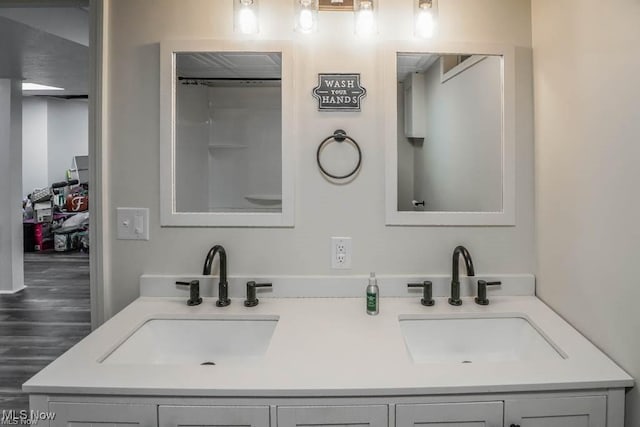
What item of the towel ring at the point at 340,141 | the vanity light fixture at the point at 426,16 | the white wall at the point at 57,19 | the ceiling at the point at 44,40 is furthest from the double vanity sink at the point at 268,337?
the white wall at the point at 57,19

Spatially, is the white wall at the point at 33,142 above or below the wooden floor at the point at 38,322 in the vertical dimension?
above

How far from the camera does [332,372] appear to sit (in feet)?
3.46

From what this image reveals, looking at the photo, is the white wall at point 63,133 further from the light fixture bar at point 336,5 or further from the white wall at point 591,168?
the white wall at point 591,168

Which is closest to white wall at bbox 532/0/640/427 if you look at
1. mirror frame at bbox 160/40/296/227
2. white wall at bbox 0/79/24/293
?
mirror frame at bbox 160/40/296/227

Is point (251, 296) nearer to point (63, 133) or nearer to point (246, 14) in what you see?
point (246, 14)

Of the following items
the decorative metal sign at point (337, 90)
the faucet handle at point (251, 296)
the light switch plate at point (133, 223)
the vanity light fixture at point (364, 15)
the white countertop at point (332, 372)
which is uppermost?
the vanity light fixture at point (364, 15)

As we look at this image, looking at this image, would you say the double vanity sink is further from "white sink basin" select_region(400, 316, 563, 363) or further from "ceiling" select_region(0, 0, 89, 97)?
"ceiling" select_region(0, 0, 89, 97)

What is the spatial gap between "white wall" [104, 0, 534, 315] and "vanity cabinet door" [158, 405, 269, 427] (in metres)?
0.67

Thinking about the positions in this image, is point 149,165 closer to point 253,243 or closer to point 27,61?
point 253,243

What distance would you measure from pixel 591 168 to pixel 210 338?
1.36 m

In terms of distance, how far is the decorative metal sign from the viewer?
1.60 meters

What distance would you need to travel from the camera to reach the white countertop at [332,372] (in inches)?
39.3

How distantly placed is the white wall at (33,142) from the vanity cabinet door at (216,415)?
7622 millimetres

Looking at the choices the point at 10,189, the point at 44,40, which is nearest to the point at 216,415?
the point at 44,40
